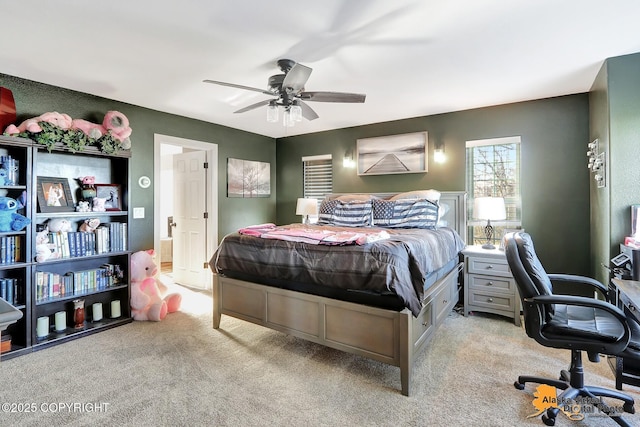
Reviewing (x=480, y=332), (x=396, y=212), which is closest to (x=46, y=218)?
(x=396, y=212)

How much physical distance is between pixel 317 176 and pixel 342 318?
3.38 meters

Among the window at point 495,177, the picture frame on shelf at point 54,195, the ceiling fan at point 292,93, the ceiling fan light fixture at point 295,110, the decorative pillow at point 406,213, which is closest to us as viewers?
the ceiling fan at point 292,93

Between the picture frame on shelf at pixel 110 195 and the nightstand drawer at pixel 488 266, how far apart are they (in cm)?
393

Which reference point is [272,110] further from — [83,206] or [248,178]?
[248,178]

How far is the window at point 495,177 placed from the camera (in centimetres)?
387

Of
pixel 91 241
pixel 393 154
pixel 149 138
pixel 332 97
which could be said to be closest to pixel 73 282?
pixel 91 241

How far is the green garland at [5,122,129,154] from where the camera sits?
2.77 metres

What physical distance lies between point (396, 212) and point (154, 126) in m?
3.20

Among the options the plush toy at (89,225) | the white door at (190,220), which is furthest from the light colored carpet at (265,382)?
the white door at (190,220)

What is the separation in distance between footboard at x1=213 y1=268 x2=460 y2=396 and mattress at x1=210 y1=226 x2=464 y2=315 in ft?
0.24

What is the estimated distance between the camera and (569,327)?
1786 millimetres

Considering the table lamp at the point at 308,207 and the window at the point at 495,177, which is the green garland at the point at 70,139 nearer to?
the table lamp at the point at 308,207

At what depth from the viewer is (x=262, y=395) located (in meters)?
2.07

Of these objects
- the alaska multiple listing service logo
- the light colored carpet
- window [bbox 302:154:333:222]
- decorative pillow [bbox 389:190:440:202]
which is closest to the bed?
the light colored carpet
